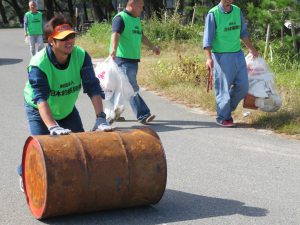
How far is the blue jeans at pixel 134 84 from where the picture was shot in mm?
8609

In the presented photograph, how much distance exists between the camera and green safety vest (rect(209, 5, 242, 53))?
8.10 m

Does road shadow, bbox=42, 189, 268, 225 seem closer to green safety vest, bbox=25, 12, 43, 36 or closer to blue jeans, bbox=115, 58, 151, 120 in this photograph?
blue jeans, bbox=115, 58, 151, 120

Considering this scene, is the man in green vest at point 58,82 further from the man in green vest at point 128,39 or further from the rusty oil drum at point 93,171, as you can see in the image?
the man in green vest at point 128,39

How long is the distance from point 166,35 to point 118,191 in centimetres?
1465

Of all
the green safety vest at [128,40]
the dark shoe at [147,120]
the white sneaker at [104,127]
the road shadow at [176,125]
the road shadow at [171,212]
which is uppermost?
the green safety vest at [128,40]

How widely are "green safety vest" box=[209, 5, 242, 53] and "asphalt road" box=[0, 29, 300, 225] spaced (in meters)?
1.10

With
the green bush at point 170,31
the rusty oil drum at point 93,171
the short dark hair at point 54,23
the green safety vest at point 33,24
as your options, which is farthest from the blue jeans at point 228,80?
the green bush at point 170,31

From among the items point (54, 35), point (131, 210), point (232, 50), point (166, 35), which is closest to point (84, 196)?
point (131, 210)

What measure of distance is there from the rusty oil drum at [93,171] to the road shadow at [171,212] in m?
0.11

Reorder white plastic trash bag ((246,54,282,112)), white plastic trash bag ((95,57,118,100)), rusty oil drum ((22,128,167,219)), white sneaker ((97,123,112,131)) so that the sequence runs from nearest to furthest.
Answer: rusty oil drum ((22,128,167,219))
white sneaker ((97,123,112,131))
white plastic trash bag ((246,54,282,112))
white plastic trash bag ((95,57,118,100))

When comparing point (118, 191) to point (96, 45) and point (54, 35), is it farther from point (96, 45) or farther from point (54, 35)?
point (96, 45)

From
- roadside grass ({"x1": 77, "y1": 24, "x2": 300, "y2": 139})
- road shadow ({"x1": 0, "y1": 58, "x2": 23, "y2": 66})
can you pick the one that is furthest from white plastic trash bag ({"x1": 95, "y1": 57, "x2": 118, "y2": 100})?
road shadow ({"x1": 0, "y1": 58, "x2": 23, "y2": 66})

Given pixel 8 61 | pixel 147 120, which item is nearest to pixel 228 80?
pixel 147 120

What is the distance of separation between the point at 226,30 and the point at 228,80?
0.67 metres
